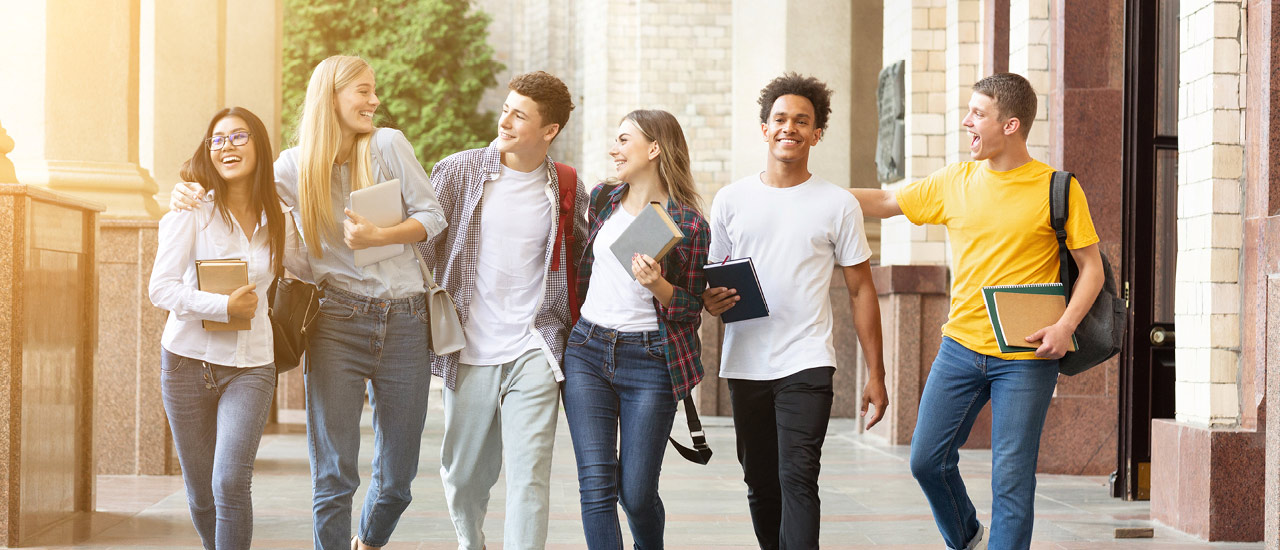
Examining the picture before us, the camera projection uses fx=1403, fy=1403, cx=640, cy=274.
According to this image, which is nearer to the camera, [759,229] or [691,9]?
[759,229]

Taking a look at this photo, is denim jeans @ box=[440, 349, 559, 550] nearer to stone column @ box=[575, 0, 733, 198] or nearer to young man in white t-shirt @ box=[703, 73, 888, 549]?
young man in white t-shirt @ box=[703, 73, 888, 549]

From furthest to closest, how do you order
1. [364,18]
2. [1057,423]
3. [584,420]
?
[364,18] < [1057,423] < [584,420]

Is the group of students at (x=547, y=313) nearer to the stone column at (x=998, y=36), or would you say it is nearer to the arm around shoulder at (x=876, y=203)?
the arm around shoulder at (x=876, y=203)

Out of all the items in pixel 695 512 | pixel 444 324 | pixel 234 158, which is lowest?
pixel 695 512

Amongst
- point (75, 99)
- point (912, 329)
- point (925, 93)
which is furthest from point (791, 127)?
point (925, 93)

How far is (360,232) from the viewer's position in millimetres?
4652

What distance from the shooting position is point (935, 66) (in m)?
12.3

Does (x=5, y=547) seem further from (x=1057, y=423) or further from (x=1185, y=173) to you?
(x=1057, y=423)

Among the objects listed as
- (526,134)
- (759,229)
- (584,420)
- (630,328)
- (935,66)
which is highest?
(935,66)

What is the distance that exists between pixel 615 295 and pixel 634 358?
0.77 feet

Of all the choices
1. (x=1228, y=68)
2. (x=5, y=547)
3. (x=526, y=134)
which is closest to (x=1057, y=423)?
(x=1228, y=68)

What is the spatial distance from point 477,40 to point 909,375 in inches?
1451

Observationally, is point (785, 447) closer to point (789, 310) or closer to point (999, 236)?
point (789, 310)

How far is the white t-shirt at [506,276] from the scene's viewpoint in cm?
490
